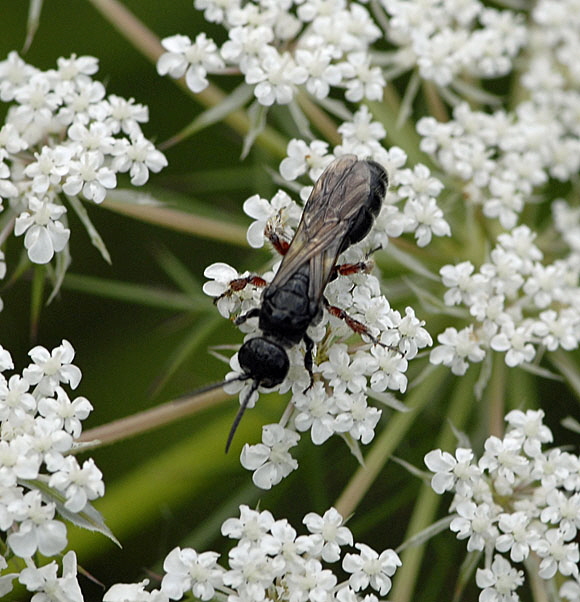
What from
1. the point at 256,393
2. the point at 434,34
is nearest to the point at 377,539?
the point at 256,393

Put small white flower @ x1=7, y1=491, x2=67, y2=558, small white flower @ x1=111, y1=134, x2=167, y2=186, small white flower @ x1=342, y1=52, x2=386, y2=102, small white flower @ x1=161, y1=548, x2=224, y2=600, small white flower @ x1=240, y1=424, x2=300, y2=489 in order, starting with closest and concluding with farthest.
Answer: small white flower @ x1=7, y1=491, x2=67, y2=558
small white flower @ x1=161, y1=548, x2=224, y2=600
small white flower @ x1=240, y1=424, x2=300, y2=489
small white flower @ x1=111, y1=134, x2=167, y2=186
small white flower @ x1=342, y1=52, x2=386, y2=102

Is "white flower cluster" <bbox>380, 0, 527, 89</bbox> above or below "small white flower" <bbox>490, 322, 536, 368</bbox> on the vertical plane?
above

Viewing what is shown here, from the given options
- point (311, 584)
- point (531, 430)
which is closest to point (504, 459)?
point (531, 430)

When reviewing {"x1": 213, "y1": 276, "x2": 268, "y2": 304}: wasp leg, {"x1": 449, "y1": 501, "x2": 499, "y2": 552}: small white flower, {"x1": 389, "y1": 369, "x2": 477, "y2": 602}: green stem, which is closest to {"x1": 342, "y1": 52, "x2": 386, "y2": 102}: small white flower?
{"x1": 213, "y1": 276, "x2": 268, "y2": 304}: wasp leg

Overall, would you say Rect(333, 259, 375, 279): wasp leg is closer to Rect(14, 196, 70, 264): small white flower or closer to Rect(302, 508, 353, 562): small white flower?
Rect(302, 508, 353, 562): small white flower

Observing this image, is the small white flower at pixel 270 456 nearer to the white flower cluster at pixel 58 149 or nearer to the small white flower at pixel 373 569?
the small white flower at pixel 373 569

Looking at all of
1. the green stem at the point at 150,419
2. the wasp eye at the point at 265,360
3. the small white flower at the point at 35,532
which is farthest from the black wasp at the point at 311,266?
the small white flower at the point at 35,532

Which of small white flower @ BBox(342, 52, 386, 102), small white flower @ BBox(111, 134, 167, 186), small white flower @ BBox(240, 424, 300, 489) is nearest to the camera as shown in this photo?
small white flower @ BBox(240, 424, 300, 489)
